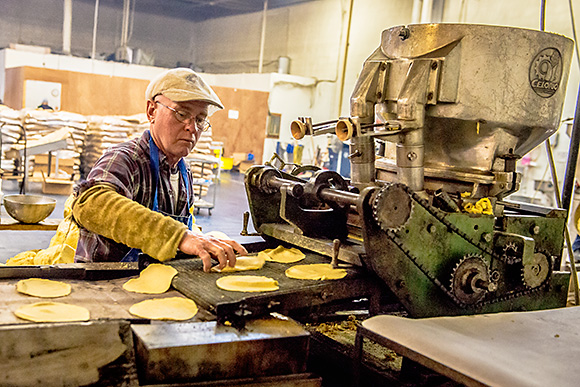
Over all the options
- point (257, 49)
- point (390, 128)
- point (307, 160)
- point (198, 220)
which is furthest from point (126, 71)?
point (390, 128)

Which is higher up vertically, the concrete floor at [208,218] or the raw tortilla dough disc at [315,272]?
the raw tortilla dough disc at [315,272]

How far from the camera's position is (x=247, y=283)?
68.7 inches

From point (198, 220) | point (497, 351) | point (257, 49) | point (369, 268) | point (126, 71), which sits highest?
point (257, 49)

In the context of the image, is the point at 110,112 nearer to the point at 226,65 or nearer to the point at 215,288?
the point at 226,65

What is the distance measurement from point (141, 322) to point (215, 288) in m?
0.31

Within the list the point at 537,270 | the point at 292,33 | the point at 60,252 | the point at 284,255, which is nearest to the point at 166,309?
the point at 284,255

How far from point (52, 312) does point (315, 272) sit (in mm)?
819

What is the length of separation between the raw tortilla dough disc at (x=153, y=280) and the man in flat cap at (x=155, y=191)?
0.04m

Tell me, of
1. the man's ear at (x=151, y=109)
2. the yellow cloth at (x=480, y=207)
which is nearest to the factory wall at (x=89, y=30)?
the man's ear at (x=151, y=109)

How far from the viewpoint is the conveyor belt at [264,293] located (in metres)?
1.55

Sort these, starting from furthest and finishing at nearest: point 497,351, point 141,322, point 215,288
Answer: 1. point 215,288
2. point 497,351
3. point 141,322

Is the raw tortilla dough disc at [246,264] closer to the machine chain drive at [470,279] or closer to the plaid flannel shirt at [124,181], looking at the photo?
the plaid flannel shirt at [124,181]

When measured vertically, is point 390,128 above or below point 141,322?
above

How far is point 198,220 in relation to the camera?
317 inches
